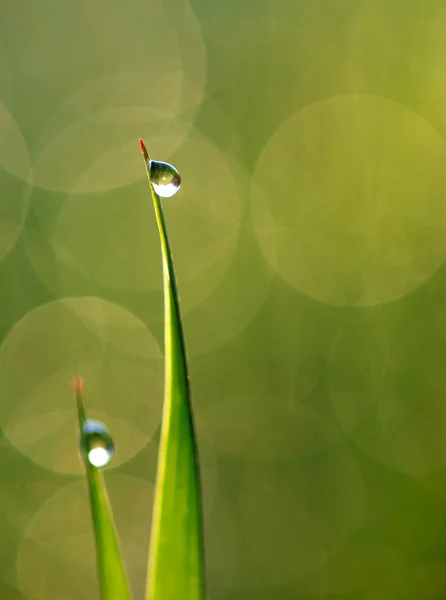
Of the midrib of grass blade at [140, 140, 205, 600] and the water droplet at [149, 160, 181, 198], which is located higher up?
the water droplet at [149, 160, 181, 198]

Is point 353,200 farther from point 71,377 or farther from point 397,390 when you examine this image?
point 71,377

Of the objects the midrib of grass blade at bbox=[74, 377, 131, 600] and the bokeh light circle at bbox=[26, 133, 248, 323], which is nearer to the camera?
the midrib of grass blade at bbox=[74, 377, 131, 600]

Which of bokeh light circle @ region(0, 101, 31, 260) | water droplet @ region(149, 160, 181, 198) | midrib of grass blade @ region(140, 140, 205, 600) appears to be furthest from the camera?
bokeh light circle @ region(0, 101, 31, 260)

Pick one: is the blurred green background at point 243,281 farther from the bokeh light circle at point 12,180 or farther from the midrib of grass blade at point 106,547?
the midrib of grass blade at point 106,547

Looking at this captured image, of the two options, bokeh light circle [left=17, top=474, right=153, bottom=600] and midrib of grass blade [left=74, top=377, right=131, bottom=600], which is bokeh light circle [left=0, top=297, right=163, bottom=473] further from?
midrib of grass blade [left=74, top=377, right=131, bottom=600]

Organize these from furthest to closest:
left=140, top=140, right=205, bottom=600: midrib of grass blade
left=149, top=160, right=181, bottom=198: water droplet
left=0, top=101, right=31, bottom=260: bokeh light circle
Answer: left=0, top=101, right=31, bottom=260: bokeh light circle → left=149, top=160, right=181, bottom=198: water droplet → left=140, top=140, right=205, bottom=600: midrib of grass blade

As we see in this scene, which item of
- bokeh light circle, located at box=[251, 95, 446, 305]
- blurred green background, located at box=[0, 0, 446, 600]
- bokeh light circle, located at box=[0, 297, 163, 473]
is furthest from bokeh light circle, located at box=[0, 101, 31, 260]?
bokeh light circle, located at box=[251, 95, 446, 305]

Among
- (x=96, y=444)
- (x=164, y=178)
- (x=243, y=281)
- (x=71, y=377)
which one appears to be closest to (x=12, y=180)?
(x=71, y=377)

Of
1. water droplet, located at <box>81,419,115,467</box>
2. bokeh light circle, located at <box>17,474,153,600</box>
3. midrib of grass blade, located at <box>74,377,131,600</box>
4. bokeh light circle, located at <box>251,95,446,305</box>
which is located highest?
bokeh light circle, located at <box>251,95,446,305</box>
